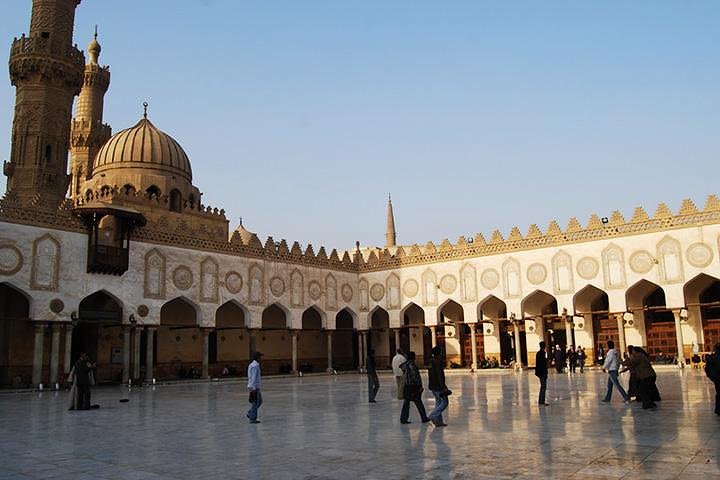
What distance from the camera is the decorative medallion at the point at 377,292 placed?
33500 mm

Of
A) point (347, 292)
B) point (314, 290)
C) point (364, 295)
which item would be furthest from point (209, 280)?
point (364, 295)

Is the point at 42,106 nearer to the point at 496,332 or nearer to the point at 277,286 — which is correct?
the point at 277,286

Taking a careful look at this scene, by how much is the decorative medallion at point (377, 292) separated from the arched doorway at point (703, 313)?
48.0ft

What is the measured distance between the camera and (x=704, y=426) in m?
8.00

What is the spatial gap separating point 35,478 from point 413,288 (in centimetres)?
2704

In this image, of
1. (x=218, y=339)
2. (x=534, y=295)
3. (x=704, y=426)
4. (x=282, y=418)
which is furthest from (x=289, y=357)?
(x=704, y=426)

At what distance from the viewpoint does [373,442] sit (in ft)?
25.0

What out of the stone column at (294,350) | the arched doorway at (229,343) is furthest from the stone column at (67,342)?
the stone column at (294,350)

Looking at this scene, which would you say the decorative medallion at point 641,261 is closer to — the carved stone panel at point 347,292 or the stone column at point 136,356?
the carved stone panel at point 347,292

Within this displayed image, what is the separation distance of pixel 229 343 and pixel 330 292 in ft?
19.1

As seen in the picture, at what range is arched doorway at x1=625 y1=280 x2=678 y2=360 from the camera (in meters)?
27.0

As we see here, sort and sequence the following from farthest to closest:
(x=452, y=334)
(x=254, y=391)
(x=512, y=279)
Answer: (x=452, y=334)
(x=512, y=279)
(x=254, y=391)

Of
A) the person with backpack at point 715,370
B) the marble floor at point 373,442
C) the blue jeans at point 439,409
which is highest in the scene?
the person with backpack at point 715,370

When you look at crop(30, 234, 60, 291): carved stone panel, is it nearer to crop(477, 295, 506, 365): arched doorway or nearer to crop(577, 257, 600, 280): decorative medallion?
crop(477, 295, 506, 365): arched doorway
